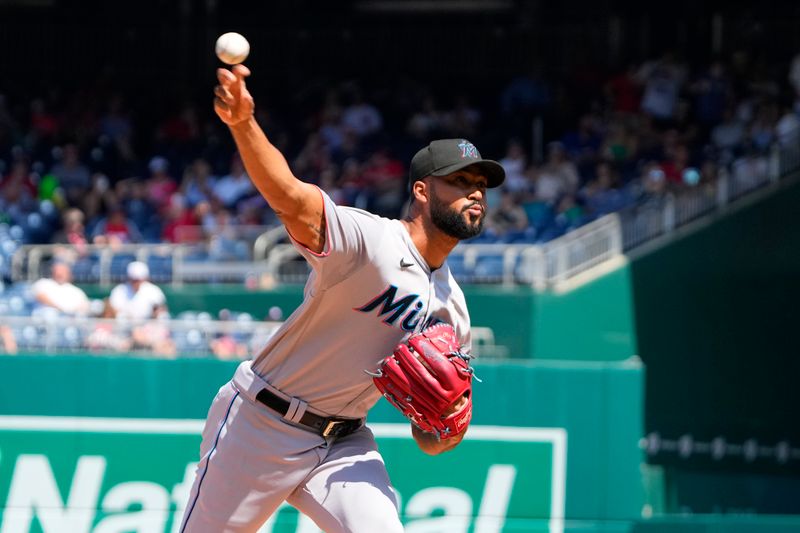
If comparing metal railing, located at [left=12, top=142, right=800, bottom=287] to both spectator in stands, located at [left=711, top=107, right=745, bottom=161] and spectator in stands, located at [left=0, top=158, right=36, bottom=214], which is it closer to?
spectator in stands, located at [left=711, top=107, right=745, bottom=161]

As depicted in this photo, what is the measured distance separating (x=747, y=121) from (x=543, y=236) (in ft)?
8.98

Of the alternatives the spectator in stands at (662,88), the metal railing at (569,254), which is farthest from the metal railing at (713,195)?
the spectator in stands at (662,88)

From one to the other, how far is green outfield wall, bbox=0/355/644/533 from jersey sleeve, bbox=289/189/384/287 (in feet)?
10.3

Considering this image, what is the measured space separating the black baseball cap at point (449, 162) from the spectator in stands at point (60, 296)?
6.73 m

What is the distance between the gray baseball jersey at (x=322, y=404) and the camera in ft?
14.6

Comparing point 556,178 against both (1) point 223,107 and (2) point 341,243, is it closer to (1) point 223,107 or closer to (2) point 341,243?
(2) point 341,243

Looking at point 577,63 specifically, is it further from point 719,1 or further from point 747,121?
point 747,121

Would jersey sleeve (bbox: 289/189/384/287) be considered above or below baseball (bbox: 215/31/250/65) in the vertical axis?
below

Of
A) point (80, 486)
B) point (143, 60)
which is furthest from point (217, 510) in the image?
point (143, 60)

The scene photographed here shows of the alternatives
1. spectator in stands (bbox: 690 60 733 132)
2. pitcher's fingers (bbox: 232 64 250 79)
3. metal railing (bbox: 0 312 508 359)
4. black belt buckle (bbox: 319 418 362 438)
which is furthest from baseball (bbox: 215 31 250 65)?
spectator in stands (bbox: 690 60 733 132)

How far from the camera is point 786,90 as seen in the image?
1480 centimetres

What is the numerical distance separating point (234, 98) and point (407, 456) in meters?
3.92

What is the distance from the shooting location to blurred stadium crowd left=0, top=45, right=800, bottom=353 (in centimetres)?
1366

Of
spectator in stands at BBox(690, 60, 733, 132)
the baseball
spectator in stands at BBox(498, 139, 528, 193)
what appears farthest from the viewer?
spectator in stands at BBox(690, 60, 733, 132)
